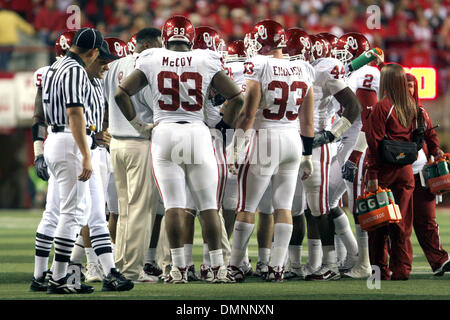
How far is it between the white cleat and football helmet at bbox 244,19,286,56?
2.28 meters

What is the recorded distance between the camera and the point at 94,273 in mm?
7969

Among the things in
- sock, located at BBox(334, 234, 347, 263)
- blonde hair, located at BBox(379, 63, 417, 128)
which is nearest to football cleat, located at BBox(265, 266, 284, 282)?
sock, located at BBox(334, 234, 347, 263)

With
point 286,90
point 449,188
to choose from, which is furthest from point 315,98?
point 449,188

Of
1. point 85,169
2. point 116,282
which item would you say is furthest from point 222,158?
point 85,169

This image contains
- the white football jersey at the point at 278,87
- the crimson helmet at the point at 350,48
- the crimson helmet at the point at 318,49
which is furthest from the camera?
the crimson helmet at the point at 350,48

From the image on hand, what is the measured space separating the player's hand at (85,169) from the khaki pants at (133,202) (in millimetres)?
1120

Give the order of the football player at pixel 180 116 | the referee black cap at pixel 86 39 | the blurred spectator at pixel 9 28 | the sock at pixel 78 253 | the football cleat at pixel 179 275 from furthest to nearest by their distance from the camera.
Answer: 1. the blurred spectator at pixel 9 28
2. the sock at pixel 78 253
3. the football cleat at pixel 179 275
4. the football player at pixel 180 116
5. the referee black cap at pixel 86 39

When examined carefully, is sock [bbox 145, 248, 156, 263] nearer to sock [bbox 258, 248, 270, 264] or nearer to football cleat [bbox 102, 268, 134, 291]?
sock [bbox 258, 248, 270, 264]

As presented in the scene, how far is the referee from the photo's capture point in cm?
665

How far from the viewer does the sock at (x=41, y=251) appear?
7223mm

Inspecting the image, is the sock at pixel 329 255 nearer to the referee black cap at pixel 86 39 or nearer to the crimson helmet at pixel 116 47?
the crimson helmet at pixel 116 47

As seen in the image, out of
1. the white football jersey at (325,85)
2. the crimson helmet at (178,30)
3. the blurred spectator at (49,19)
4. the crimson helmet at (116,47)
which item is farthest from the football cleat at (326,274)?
the blurred spectator at (49,19)
